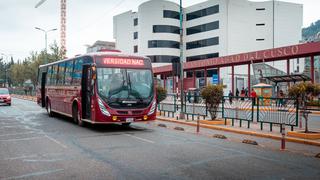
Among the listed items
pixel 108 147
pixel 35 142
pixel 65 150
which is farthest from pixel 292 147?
pixel 35 142

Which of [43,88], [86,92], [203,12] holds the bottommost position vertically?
[86,92]

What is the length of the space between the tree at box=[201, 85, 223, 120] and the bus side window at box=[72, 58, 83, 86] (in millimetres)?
5788

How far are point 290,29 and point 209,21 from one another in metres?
16.1

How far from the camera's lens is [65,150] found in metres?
9.60

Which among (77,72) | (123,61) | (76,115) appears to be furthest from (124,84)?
(76,115)

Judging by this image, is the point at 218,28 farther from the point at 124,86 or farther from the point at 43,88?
the point at 124,86

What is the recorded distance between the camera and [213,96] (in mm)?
16625

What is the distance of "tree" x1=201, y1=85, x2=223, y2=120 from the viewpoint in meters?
16.6

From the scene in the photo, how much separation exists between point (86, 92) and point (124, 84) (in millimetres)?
1811

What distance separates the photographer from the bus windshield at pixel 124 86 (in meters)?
13.6

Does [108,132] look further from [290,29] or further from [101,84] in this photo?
[290,29]

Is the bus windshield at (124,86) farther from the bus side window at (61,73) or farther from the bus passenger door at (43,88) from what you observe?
the bus passenger door at (43,88)

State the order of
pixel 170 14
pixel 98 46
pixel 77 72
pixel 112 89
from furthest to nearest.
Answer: pixel 98 46, pixel 170 14, pixel 77 72, pixel 112 89

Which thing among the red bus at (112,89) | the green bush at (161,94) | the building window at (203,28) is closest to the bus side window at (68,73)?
the red bus at (112,89)
